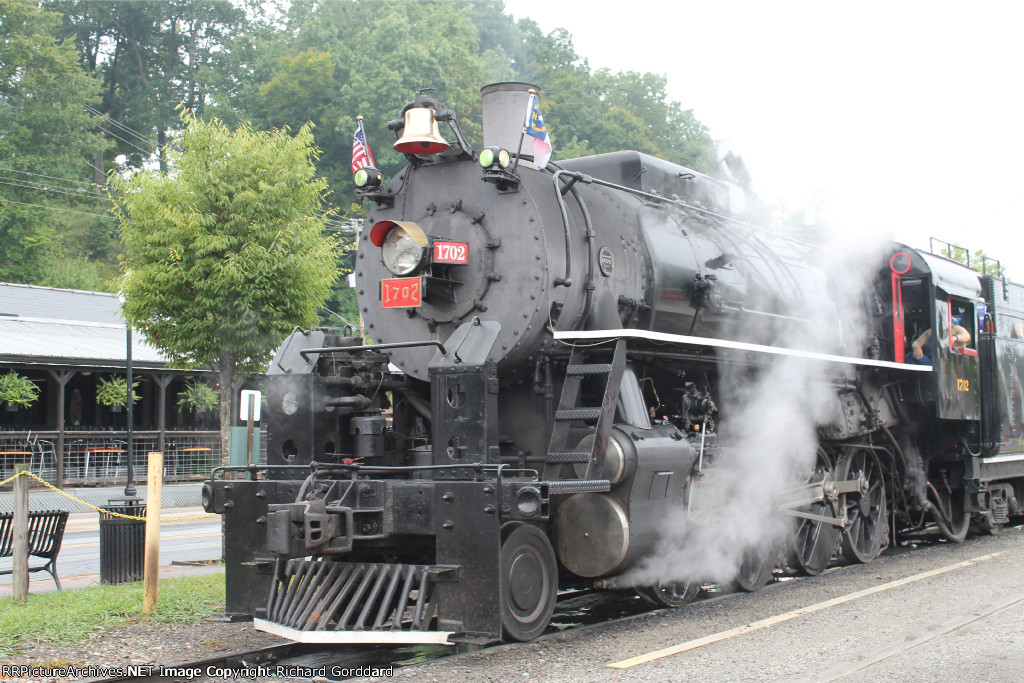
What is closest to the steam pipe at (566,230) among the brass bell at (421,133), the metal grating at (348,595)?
the brass bell at (421,133)

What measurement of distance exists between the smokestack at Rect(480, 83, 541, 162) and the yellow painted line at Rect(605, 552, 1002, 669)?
12.5 ft

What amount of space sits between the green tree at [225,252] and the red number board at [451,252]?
6.79 metres

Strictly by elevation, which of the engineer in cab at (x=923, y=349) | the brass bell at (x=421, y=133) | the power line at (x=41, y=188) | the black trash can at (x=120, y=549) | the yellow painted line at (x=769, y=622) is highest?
the power line at (x=41, y=188)

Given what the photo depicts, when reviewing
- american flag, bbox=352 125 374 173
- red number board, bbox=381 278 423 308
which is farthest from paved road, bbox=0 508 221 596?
american flag, bbox=352 125 374 173

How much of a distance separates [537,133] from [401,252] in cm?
143

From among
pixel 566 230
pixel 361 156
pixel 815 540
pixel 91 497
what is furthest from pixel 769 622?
pixel 91 497

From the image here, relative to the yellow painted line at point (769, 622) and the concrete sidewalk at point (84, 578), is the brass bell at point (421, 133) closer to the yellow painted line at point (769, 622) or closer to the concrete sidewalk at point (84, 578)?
the yellow painted line at point (769, 622)

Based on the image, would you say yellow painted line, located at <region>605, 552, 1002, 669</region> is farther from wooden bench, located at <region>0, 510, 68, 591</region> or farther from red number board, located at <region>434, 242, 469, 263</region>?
wooden bench, located at <region>0, 510, 68, 591</region>

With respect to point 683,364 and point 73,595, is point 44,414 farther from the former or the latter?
point 683,364

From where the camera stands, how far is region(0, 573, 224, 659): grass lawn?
247 inches

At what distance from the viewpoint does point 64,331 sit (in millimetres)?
25203

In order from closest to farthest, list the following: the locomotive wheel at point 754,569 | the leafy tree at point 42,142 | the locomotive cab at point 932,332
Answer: the locomotive wheel at point 754,569 < the locomotive cab at point 932,332 < the leafy tree at point 42,142

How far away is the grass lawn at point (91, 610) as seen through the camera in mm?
6262

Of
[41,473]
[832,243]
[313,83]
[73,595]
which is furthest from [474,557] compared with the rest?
[313,83]
